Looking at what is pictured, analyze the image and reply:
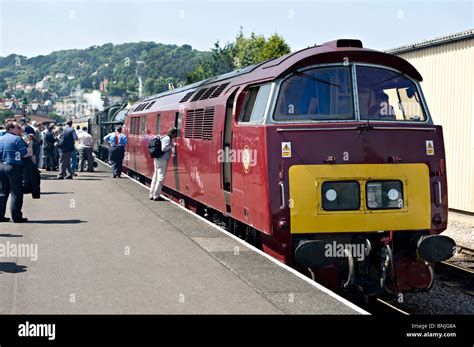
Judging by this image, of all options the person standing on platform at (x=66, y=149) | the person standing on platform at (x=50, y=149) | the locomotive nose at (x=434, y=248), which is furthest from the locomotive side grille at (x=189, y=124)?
the person standing on platform at (x=50, y=149)

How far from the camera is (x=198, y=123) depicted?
12625 mm

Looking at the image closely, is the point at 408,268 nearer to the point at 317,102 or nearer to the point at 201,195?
the point at 317,102

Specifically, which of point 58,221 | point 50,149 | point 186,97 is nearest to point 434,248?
point 58,221

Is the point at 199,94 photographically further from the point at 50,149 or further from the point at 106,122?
the point at 106,122

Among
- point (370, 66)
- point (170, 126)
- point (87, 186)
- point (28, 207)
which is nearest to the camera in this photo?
point (370, 66)

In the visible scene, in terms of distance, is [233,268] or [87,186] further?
[87,186]

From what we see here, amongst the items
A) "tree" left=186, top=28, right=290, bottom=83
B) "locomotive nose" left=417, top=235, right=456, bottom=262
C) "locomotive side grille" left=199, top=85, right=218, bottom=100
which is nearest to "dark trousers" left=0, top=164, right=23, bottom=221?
"locomotive side grille" left=199, top=85, right=218, bottom=100

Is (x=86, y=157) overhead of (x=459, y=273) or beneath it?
overhead

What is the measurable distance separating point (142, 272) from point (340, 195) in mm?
2616

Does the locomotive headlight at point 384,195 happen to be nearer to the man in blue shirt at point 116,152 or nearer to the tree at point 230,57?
the man in blue shirt at point 116,152

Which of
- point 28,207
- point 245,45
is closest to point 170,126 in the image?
point 28,207

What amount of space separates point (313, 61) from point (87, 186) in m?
12.3
